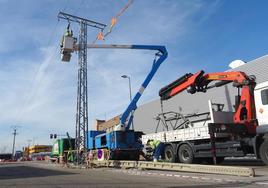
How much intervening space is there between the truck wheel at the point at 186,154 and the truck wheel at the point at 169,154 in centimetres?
52

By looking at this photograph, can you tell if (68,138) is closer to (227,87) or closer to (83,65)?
(83,65)

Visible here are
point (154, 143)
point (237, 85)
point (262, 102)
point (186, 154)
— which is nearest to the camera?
point (262, 102)

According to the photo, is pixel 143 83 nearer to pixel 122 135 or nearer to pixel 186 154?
pixel 122 135

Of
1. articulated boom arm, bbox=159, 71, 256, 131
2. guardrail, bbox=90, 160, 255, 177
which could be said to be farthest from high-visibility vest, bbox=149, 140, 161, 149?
articulated boom arm, bbox=159, 71, 256, 131

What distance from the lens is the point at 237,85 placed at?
56.9 ft

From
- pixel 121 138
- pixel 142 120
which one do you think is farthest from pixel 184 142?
pixel 142 120

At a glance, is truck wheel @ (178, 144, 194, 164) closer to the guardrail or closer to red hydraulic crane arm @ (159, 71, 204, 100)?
the guardrail

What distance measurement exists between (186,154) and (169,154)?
147cm

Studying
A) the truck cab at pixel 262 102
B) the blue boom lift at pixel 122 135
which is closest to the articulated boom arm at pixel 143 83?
the blue boom lift at pixel 122 135

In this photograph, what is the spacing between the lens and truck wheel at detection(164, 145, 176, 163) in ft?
64.7

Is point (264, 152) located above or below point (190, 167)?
above

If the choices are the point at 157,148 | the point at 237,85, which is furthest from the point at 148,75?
the point at 237,85

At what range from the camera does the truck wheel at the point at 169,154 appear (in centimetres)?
1971

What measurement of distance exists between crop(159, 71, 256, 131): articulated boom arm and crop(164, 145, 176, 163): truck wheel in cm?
339
